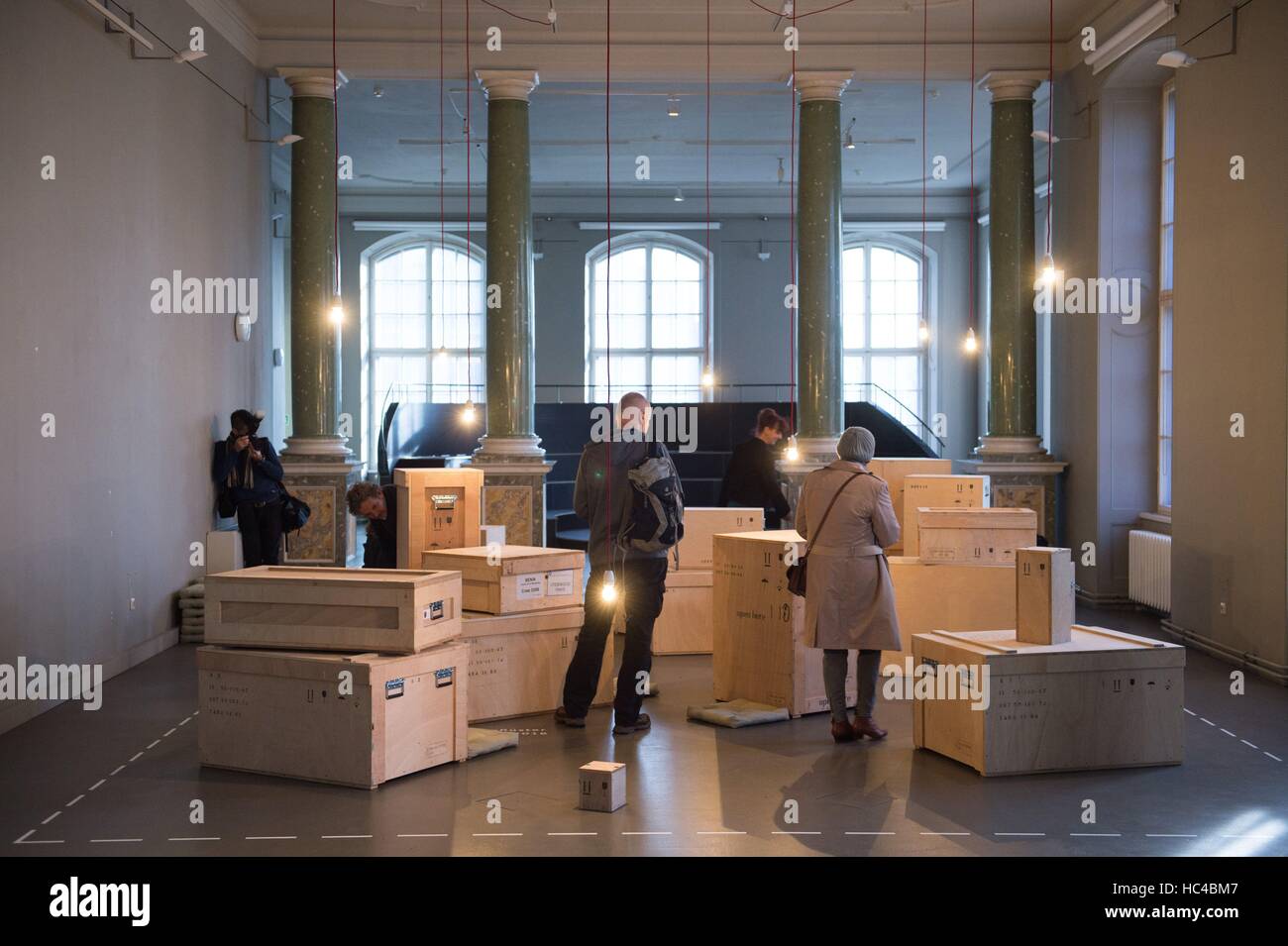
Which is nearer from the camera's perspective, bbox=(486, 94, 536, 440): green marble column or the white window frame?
the white window frame

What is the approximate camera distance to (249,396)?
10.5 metres

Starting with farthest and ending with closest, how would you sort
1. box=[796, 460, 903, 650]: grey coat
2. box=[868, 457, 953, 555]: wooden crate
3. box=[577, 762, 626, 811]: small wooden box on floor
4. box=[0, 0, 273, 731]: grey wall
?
1. box=[868, 457, 953, 555]: wooden crate
2. box=[0, 0, 273, 731]: grey wall
3. box=[796, 460, 903, 650]: grey coat
4. box=[577, 762, 626, 811]: small wooden box on floor

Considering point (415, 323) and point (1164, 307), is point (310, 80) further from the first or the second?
point (415, 323)

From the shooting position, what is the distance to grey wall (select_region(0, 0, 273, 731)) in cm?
635

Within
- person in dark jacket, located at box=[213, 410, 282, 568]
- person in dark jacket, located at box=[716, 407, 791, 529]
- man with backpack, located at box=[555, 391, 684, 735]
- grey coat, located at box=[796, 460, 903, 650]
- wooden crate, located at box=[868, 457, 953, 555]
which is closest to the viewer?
grey coat, located at box=[796, 460, 903, 650]

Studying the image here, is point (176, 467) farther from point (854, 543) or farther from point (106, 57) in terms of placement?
point (854, 543)

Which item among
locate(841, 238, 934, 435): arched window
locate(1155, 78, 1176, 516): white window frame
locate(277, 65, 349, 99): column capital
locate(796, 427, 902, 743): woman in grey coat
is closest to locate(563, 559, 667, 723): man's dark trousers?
locate(796, 427, 902, 743): woman in grey coat

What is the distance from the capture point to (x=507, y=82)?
10812mm

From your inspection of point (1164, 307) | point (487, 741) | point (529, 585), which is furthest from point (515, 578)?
point (1164, 307)

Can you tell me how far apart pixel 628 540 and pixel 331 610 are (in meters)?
1.45

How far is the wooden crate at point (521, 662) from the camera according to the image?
6273 mm

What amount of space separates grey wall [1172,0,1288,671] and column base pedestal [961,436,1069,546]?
83.6 inches

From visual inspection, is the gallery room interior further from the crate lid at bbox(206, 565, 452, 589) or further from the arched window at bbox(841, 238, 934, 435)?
the arched window at bbox(841, 238, 934, 435)

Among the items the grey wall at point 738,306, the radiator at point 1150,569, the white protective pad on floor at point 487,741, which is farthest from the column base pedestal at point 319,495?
the grey wall at point 738,306
